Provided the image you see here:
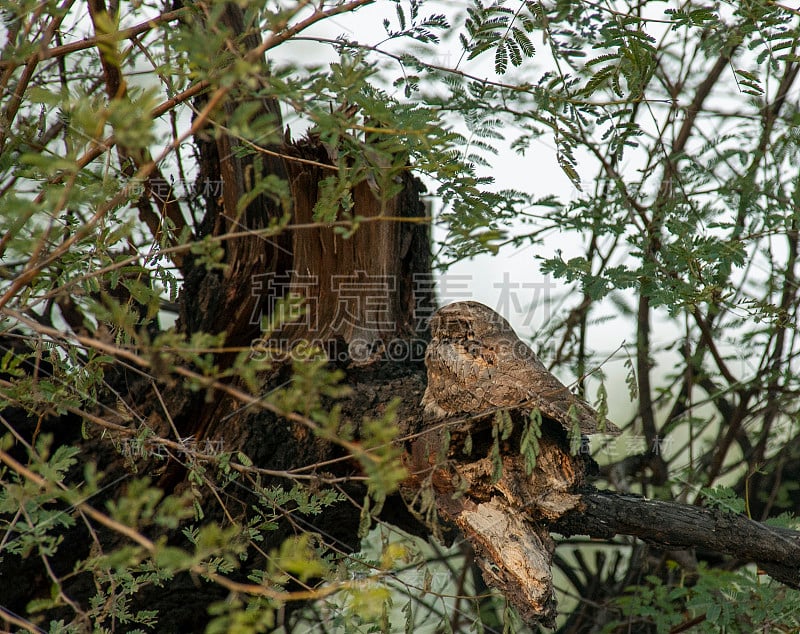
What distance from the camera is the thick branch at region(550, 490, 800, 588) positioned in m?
1.41

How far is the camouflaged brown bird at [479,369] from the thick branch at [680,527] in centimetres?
26

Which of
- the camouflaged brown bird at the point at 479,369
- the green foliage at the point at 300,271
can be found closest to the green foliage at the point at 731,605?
the green foliage at the point at 300,271

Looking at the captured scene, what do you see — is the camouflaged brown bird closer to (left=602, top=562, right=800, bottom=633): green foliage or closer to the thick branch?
the thick branch

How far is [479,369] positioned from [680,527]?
20.1 inches

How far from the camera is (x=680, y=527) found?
143cm

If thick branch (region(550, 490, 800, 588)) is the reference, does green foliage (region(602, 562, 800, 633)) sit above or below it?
below

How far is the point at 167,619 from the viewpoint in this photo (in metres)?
1.61

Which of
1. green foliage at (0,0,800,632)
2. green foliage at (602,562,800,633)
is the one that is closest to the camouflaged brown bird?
green foliage at (0,0,800,632)

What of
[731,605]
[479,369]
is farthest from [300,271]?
[731,605]

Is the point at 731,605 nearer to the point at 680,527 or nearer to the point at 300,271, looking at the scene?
the point at 680,527

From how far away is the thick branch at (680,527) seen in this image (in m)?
1.41

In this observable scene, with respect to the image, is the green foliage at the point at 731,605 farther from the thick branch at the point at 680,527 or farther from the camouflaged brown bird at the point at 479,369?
the camouflaged brown bird at the point at 479,369

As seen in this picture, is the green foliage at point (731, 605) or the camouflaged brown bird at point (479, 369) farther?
the green foliage at point (731, 605)

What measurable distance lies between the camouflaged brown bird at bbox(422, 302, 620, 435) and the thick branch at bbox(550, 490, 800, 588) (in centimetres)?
26
